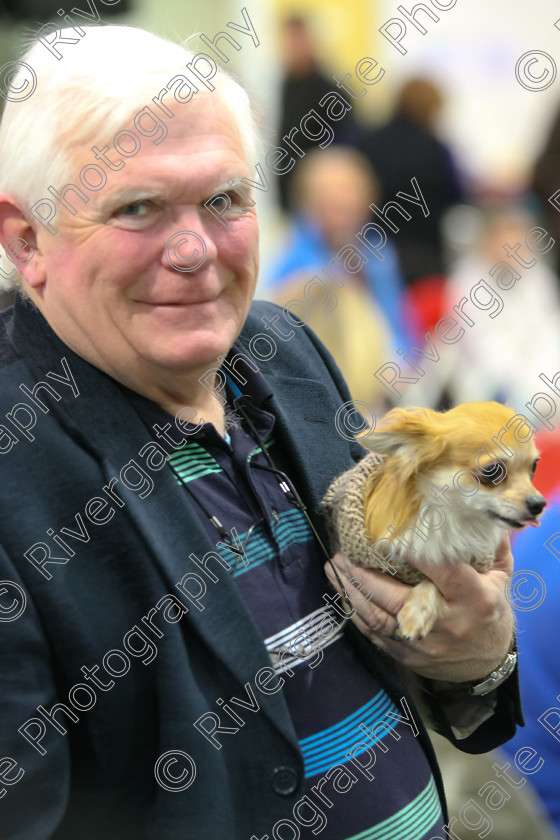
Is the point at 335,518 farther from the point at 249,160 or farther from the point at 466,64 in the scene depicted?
the point at 466,64

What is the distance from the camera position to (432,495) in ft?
3.68

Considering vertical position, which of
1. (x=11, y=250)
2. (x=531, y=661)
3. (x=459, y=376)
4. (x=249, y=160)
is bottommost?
(x=459, y=376)

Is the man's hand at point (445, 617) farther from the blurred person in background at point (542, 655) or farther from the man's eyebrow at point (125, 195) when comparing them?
the man's eyebrow at point (125, 195)

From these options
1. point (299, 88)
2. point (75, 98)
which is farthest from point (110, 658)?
point (299, 88)

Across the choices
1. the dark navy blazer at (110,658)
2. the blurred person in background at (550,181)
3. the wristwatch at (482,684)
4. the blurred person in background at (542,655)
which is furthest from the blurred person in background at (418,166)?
the dark navy blazer at (110,658)

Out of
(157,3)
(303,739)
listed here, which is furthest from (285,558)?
(157,3)

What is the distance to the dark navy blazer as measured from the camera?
33.6 inches

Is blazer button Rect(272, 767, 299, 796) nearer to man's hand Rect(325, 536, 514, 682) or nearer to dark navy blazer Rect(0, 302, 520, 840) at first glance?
dark navy blazer Rect(0, 302, 520, 840)

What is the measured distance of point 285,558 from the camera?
1077 millimetres

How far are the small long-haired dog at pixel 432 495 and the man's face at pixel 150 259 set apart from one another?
0.94 feet

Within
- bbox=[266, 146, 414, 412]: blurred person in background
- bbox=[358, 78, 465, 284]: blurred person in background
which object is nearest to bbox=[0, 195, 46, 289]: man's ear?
bbox=[266, 146, 414, 412]: blurred person in background

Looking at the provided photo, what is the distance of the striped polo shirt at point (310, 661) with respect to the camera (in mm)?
1021

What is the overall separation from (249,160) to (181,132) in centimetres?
15

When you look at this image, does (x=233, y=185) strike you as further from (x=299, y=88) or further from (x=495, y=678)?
(x=299, y=88)
